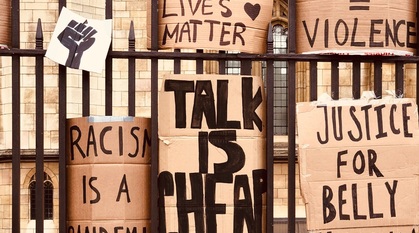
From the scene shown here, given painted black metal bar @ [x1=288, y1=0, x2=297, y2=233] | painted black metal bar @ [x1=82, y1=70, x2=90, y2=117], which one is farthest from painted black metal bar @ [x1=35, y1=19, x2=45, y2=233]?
painted black metal bar @ [x1=288, y1=0, x2=297, y2=233]

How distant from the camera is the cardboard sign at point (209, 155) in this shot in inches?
180

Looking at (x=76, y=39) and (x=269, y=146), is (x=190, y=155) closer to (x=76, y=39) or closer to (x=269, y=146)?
(x=269, y=146)

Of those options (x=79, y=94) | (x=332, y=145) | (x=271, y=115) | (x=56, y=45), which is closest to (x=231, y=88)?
(x=271, y=115)

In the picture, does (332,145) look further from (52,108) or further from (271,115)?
(52,108)

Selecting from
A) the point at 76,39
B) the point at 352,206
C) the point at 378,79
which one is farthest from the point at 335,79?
the point at 76,39

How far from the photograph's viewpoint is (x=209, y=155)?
460 cm

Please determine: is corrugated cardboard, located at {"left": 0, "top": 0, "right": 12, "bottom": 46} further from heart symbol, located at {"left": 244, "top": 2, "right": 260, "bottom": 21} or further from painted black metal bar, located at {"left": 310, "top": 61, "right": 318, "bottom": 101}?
painted black metal bar, located at {"left": 310, "top": 61, "right": 318, "bottom": 101}

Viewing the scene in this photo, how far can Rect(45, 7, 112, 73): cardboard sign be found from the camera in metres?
4.57

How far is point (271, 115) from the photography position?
464cm

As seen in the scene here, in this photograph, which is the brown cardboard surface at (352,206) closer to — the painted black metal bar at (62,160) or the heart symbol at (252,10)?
the heart symbol at (252,10)

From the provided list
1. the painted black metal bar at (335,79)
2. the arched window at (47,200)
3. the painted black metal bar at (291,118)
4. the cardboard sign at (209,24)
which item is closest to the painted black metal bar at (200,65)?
the cardboard sign at (209,24)

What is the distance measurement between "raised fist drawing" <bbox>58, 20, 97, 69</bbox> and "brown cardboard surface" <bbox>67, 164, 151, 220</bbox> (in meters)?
0.57

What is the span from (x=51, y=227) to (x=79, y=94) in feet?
7.22

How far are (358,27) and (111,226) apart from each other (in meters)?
1.67
